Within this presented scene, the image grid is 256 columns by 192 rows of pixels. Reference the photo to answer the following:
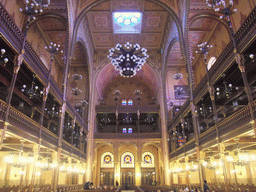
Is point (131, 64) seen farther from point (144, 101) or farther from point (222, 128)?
point (144, 101)

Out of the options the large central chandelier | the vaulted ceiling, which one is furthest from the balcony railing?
the large central chandelier

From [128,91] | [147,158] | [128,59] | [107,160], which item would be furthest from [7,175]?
[128,91]

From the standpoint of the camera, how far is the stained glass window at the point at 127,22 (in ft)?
74.4

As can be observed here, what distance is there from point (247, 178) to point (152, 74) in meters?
16.3

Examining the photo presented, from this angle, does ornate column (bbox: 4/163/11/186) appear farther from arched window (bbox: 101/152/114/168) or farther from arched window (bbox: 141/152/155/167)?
arched window (bbox: 141/152/155/167)

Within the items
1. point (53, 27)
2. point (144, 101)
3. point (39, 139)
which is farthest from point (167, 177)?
point (53, 27)

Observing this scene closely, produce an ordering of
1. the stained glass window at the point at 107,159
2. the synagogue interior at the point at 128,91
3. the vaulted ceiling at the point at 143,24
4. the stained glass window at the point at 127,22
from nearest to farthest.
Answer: the synagogue interior at the point at 128,91 < the vaulted ceiling at the point at 143,24 < the stained glass window at the point at 127,22 < the stained glass window at the point at 107,159

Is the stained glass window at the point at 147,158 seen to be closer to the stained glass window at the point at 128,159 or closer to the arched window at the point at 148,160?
the arched window at the point at 148,160

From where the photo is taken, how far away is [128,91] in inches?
1321

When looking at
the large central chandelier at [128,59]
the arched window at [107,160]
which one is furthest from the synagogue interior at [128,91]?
the arched window at [107,160]

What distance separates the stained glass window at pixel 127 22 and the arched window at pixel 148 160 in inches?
688

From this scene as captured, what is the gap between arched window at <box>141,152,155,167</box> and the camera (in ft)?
97.5

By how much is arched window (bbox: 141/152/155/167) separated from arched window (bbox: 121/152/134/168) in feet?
5.42

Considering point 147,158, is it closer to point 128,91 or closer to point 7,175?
point 128,91
